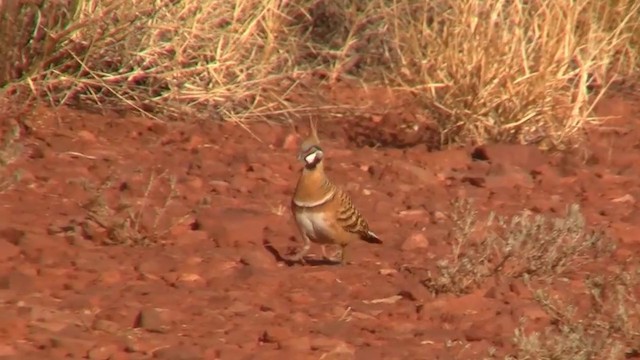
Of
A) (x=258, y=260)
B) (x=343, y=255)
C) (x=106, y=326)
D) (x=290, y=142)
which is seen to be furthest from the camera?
(x=290, y=142)

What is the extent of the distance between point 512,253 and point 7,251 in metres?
2.02

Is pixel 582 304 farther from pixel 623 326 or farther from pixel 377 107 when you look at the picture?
pixel 377 107

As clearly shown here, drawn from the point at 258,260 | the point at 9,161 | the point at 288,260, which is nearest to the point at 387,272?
the point at 288,260

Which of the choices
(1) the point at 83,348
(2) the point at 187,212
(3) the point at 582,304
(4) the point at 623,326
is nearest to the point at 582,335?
(4) the point at 623,326

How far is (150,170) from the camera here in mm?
7633

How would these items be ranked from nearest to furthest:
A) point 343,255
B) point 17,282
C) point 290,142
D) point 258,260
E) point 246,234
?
point 17,282 < point 258,260 < point 343,255 < point 246,234 < point 290,142

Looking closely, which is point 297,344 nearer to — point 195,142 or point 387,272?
point 387,272

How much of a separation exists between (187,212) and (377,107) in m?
3.14

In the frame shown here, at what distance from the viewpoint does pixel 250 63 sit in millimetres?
9336

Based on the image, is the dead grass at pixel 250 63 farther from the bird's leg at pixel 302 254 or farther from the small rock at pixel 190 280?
the small rock at pixel 190 280

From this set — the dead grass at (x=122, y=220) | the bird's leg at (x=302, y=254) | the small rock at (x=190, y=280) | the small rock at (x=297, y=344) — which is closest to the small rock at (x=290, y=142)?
the dead grass at (x=122, y=220)

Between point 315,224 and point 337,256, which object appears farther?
point 337,256

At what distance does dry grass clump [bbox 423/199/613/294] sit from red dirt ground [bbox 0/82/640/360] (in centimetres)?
8

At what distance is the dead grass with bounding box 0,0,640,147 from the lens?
27.6ft
